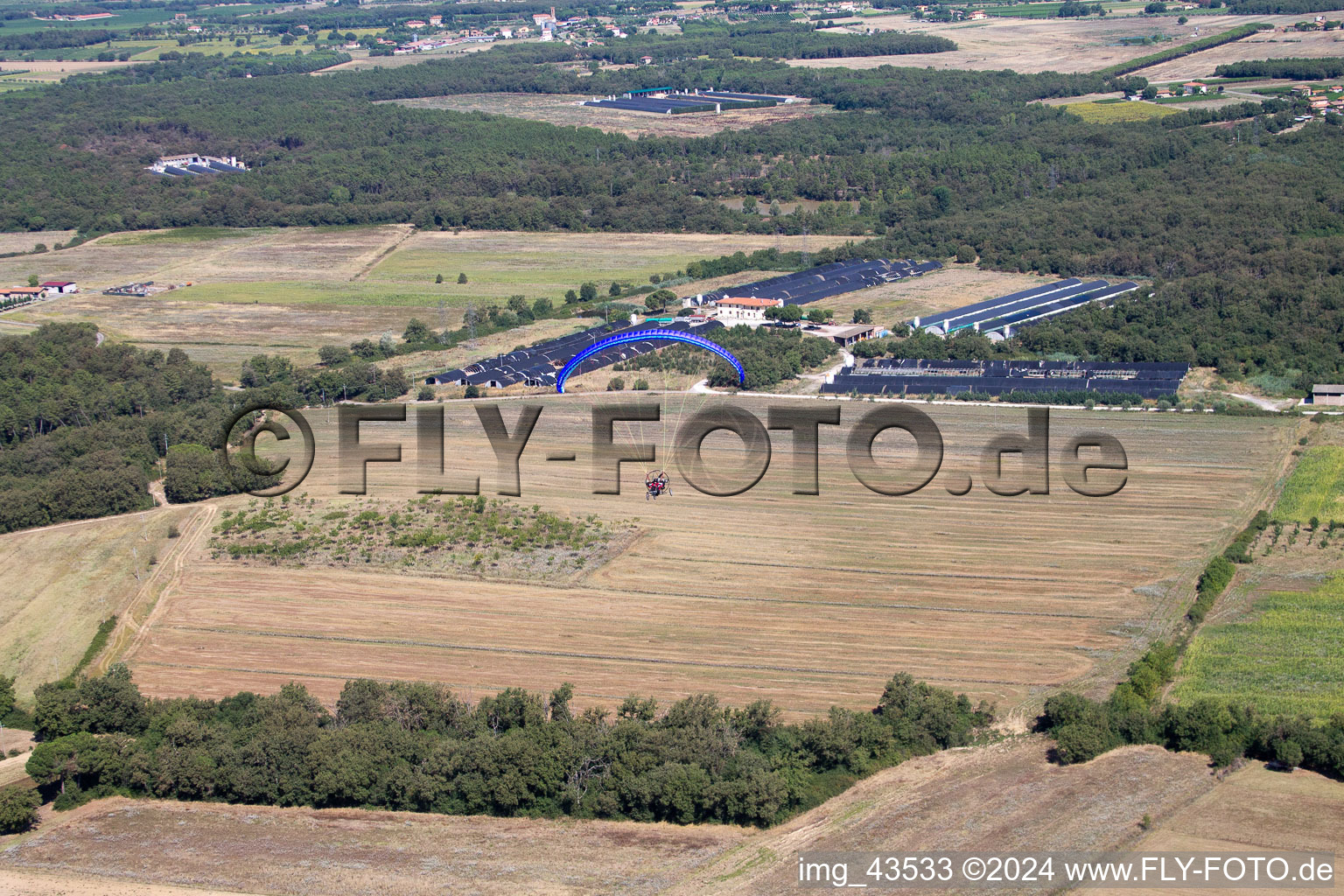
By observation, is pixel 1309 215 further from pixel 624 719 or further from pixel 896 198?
pixel 624 719

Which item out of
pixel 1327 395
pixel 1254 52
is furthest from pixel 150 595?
pixel 1254 52

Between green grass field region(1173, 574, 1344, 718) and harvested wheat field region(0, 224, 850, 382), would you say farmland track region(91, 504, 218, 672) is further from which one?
green grass field region(1173, 574, 1344, 718)

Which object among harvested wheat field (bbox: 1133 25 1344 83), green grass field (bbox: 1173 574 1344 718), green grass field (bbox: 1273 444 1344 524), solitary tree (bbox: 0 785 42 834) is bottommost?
solitary tree (bbox: 0 785 42 834)

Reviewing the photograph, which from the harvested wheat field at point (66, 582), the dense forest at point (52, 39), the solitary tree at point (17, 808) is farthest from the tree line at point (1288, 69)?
the dense forest at point (52, 39)

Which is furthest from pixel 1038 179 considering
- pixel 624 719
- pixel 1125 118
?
pixel 624 719

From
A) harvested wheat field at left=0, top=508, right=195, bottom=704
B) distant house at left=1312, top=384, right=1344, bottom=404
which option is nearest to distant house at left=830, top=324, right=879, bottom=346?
distant house at left=1312, top=384, right=1344, bottom=404

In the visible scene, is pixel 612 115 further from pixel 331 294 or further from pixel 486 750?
pixel 486 750
